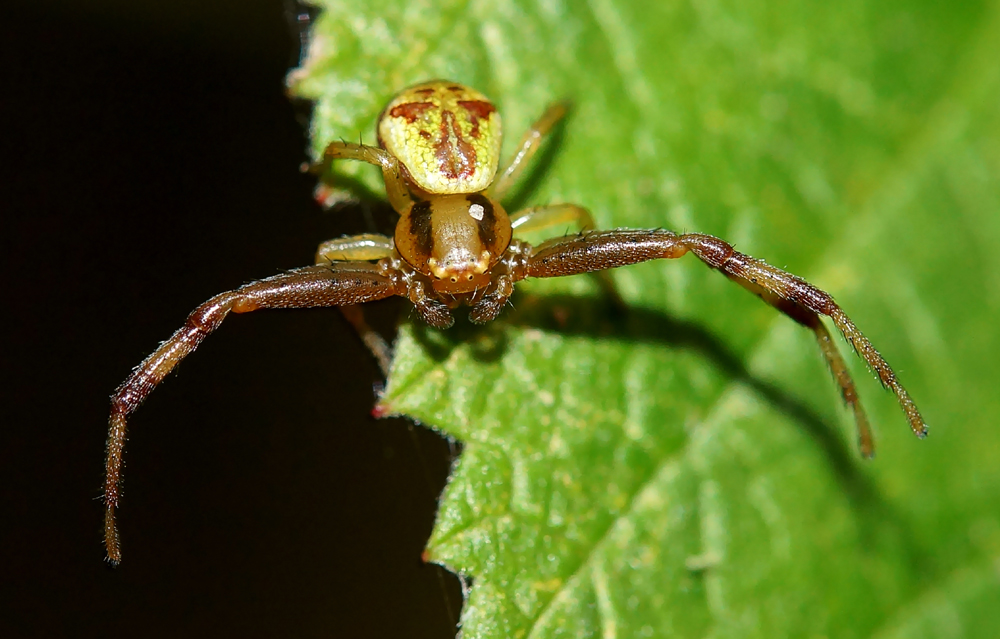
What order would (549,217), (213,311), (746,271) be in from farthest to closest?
1. (549,217)
2. (746,271)
3. (213,311)

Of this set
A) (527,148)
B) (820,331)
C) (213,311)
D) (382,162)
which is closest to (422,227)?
(382,162)

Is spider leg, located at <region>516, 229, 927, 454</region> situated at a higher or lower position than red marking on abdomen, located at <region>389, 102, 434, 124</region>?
lower

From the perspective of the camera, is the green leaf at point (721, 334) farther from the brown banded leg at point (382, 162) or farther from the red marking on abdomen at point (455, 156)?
the red marking on abdomen at point (455, 156)

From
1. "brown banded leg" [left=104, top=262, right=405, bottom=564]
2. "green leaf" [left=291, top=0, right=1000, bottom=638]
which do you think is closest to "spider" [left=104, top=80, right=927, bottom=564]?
"brown banded leg" [left=104, top=262, right=405, bottom=564]

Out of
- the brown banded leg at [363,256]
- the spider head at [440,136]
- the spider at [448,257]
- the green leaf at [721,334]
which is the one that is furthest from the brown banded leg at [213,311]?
the spider head at [440,136]

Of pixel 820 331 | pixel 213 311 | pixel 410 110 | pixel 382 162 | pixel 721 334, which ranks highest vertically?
pixel 410 110

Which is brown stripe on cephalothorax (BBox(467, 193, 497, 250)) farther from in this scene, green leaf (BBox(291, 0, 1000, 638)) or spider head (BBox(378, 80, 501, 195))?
green leaf (BBox(291, 0, 1000, 638))

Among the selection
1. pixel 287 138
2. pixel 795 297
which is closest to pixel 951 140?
pixel 795 297

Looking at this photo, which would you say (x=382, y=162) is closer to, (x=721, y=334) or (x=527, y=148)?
(x=527, y=148)
